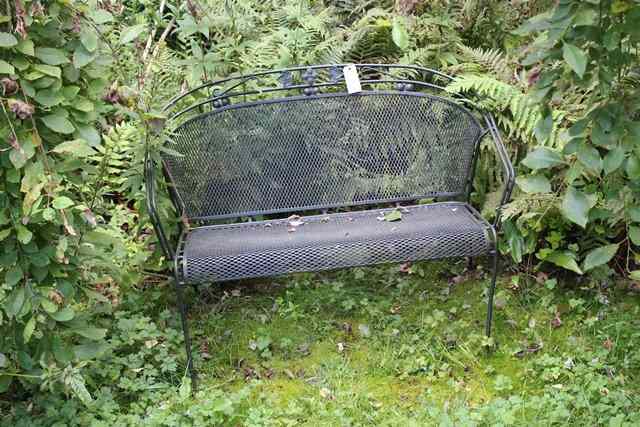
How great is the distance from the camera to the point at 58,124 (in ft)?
7.11

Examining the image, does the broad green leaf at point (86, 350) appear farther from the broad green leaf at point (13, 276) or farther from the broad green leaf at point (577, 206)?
the broad green leaf at point (577, 206)

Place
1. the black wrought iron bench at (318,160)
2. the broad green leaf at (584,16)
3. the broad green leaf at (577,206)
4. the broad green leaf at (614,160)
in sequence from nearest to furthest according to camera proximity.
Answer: the broad green leaf at (584,16)
the broad green leaf at (614,160)
the broad green leaf at (577,206)
the black wrought iron bench at (318,160)

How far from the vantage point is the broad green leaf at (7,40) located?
199 centimetres

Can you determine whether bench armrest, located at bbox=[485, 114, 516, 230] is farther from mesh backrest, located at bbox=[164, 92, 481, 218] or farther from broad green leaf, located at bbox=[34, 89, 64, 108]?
broad green leaf, located at bbox=[34, 89, 64, 108]

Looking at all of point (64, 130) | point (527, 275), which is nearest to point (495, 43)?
point (527, 275)

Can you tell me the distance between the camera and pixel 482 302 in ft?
11.4

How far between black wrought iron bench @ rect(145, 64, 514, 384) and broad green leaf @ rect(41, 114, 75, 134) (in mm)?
936

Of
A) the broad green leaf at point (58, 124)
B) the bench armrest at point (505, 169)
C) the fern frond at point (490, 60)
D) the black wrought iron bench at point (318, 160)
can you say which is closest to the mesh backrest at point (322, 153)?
the black wrought iron bench at point (318, 160)

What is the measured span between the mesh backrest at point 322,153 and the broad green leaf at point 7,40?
1.23 meters

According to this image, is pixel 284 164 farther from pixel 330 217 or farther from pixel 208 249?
pixel 208 249

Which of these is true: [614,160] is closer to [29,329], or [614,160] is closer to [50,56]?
[50,56]

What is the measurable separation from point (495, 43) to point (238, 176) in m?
1.77

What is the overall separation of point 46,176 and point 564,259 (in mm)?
2332

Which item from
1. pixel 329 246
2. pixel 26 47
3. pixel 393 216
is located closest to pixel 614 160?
pixel 329 246
